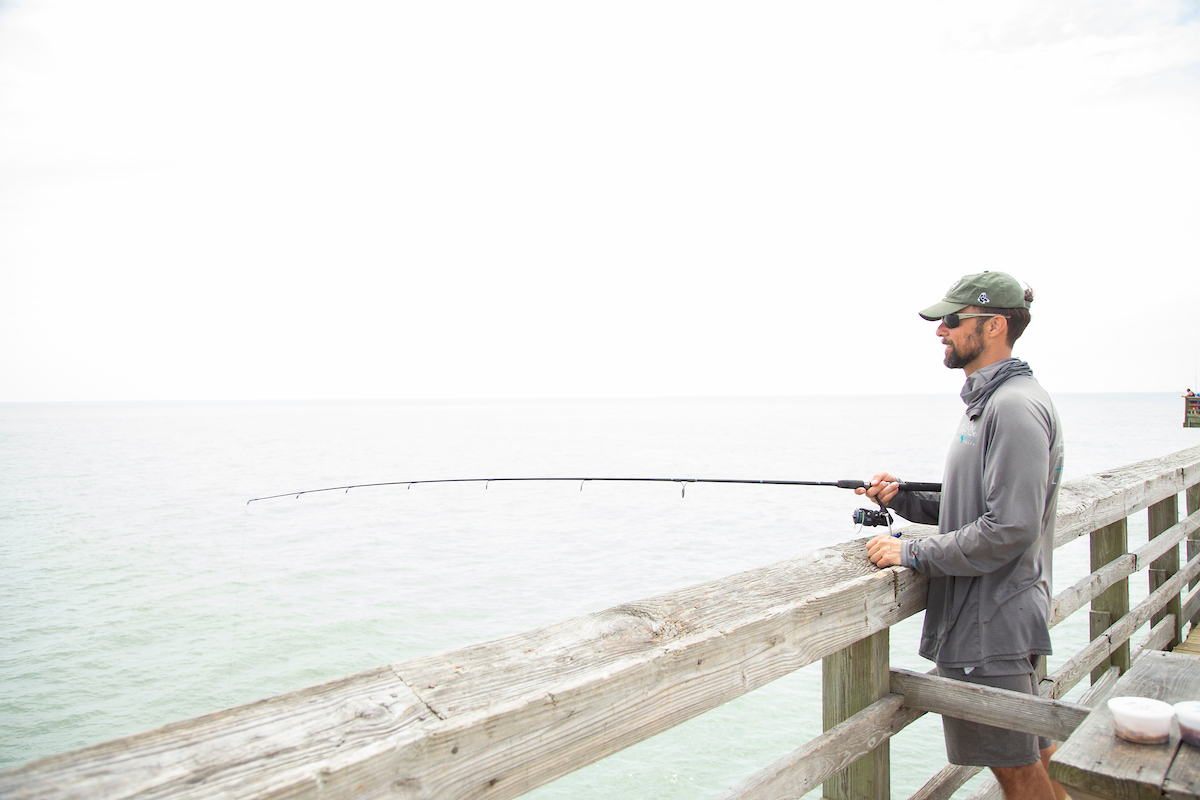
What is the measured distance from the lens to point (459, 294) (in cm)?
19550

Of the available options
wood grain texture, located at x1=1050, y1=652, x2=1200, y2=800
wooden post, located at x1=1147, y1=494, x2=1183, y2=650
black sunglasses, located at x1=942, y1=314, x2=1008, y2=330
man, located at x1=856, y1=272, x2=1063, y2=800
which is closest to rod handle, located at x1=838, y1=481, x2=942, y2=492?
man, located at x1=856, y1=272, x2=1063, y2=800

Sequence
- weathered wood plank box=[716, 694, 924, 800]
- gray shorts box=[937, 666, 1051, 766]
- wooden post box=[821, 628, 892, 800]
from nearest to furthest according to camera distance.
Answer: weathered wood plank box=[716, 694, 924, 800] < wooden post box=[821, 628, 892, 800] < gray shorts box=[937, 666, 1051, 766]

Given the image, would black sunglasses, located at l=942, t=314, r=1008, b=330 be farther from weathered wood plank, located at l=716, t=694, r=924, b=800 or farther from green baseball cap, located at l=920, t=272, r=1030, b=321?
weathered wood plank, located at l=716, t=694, r=924, b=800

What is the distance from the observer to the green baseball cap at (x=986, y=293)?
2.23 metres

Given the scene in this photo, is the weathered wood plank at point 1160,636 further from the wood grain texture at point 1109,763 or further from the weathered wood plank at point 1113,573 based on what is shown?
the wood grain texture at point 1109,763

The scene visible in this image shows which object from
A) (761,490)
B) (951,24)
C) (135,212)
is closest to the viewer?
(761,490)

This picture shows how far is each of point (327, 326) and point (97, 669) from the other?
199m

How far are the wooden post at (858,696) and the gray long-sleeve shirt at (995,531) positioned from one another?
270mm

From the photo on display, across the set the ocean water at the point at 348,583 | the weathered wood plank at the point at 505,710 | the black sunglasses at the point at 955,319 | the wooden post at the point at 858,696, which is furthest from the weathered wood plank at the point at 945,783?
the black sunglasses at the point at 955,319

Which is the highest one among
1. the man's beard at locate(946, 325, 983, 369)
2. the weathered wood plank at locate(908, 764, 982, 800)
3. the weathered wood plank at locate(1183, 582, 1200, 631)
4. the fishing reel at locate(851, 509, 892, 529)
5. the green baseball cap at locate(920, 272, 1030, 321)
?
the green baseball cap at locate(920, 272, 1030, 321)

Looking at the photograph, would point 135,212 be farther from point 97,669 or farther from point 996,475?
point 996,475

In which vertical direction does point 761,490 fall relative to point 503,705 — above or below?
below

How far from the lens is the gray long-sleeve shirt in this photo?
1896 millimetres

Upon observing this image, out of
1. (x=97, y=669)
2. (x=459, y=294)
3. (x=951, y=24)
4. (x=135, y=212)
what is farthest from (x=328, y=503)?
(x=459, y=294)
